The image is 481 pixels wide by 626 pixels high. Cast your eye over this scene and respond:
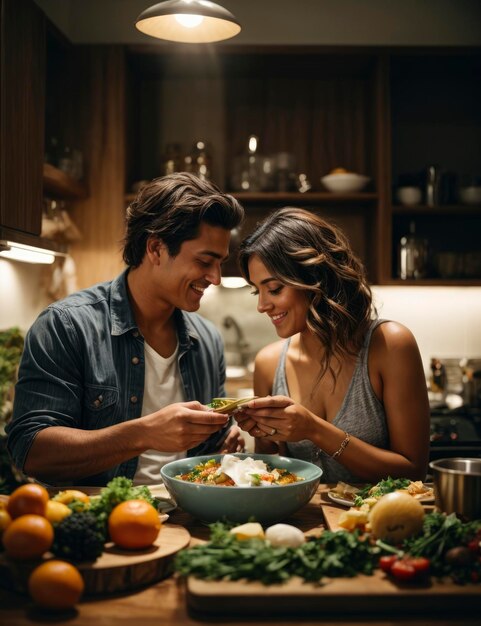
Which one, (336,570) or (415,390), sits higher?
(415,390)

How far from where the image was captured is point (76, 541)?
1.33 metres

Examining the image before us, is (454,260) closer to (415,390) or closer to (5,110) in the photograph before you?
(415,390)

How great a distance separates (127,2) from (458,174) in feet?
7.39

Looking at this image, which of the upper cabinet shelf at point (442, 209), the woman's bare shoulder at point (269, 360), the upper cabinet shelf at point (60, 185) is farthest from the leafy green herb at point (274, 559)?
the upper cabinet shelf at point (442, 209)

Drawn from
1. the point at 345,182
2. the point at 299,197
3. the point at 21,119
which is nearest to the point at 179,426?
the point at 21,119

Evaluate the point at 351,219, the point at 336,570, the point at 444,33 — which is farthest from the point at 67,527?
the point at 444,33

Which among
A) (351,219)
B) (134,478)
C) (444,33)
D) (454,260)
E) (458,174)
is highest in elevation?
(444,33)

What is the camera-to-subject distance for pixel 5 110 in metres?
2.71

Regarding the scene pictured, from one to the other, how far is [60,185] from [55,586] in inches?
104

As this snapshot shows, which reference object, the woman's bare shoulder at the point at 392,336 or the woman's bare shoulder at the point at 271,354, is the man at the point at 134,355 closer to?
the woman's bare shoulder at the point at 271,354

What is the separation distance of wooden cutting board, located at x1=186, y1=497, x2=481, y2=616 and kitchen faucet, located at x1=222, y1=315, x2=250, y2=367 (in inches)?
121

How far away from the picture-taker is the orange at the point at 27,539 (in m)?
1.30

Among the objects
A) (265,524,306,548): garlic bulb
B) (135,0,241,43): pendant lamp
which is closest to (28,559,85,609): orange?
(265,524,306,548): garlic bulb

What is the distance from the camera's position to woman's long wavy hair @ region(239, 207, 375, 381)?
→ 224 cm
